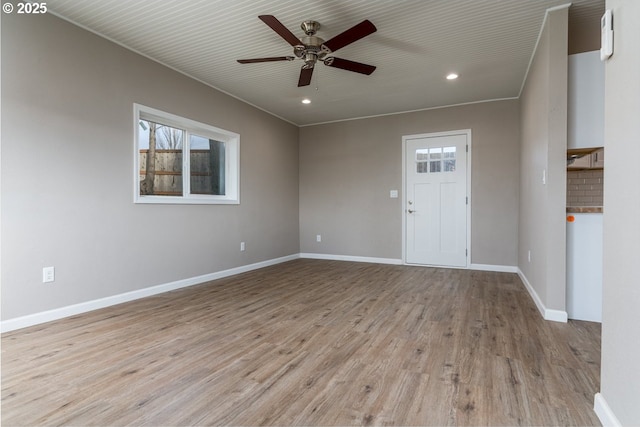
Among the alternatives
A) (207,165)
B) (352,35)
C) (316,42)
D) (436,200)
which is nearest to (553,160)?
(352,35)

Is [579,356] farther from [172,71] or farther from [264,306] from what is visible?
[172,71]

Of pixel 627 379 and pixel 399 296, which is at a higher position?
pixel 627 379

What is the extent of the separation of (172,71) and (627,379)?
4.43 m

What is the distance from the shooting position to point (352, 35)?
2.50 meters

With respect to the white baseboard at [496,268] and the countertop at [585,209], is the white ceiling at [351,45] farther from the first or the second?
the white baseboard at [496,268]

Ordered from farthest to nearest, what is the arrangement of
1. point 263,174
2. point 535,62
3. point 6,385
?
point 263,174, point 535,62, point 6,385

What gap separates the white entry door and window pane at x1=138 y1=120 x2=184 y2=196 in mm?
3506

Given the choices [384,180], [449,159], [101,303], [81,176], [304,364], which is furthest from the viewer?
[384,180]

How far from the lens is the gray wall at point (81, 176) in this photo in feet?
8.12

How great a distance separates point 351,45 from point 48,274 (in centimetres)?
339

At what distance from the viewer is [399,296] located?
3.47m

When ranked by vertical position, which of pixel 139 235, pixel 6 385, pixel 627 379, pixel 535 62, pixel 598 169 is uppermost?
pixel 535 62

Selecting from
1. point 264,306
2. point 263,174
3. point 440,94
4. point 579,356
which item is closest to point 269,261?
point 263,174

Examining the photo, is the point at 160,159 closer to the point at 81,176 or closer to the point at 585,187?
the point at 81,176
